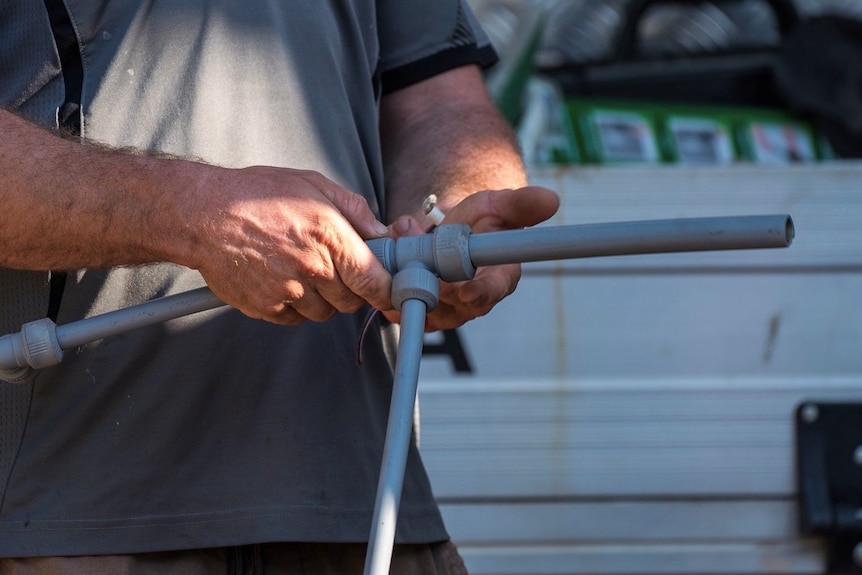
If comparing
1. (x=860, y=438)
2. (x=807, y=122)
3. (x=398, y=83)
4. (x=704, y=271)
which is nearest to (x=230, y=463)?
(x=398, y=83)

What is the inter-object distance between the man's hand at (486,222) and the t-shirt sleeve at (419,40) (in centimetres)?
32

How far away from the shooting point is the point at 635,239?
105cm

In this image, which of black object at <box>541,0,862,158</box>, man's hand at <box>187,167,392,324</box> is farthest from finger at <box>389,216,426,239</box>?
black object at <box>541,0,862,158</box>

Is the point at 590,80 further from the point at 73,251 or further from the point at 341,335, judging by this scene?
the point at 73,251

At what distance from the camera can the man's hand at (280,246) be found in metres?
1.11

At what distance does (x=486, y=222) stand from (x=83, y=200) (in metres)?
0.42

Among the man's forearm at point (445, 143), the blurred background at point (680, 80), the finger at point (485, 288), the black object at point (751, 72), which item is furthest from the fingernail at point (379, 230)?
the black object at point (751, 72)

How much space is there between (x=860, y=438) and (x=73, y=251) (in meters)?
1.76

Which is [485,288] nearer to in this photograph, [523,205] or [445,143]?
[523,205]

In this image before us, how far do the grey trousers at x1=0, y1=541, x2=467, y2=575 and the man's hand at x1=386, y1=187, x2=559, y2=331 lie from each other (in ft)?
0.88

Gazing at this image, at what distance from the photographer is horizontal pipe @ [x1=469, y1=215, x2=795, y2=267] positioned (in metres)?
1.02

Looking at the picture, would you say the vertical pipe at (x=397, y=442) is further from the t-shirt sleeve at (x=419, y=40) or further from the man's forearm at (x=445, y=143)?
the t-shirt sleeve at (x=419, y=40)

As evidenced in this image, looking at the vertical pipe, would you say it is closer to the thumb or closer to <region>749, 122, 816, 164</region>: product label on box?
the thumb

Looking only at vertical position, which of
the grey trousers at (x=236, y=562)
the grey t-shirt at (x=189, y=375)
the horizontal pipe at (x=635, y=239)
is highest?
the horizontal pipe at (x=635, y=239)
